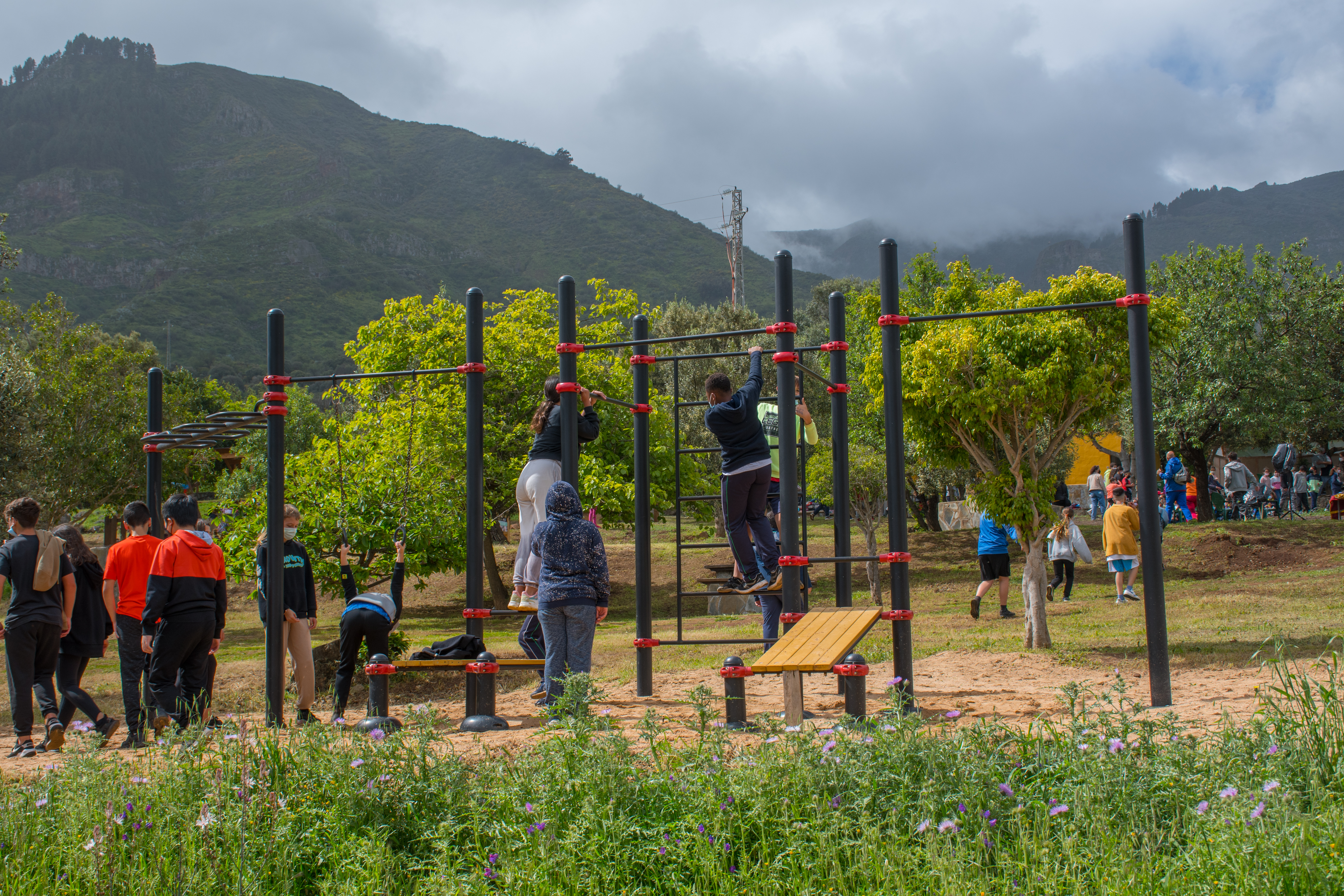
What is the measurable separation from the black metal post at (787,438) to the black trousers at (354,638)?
327 cm

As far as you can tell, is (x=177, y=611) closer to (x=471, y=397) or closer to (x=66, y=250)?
(x=471, y=397)

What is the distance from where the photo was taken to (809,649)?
5.92 meters

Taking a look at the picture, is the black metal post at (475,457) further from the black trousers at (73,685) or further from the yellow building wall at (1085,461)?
the yellow building wall at (1085,461)

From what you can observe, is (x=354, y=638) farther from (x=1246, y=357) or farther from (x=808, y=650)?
(x=1246, y=357)

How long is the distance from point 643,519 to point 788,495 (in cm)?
189

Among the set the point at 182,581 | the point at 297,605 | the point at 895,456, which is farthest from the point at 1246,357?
the point at 182,581

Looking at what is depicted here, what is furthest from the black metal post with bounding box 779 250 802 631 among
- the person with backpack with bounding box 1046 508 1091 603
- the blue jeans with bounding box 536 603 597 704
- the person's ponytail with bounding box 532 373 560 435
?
the person with backpack with bounding box 1046 508 1091 603

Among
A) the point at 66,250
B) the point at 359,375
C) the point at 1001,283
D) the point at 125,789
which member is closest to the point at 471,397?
the point at 359,375

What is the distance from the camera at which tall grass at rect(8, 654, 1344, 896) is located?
3408mm

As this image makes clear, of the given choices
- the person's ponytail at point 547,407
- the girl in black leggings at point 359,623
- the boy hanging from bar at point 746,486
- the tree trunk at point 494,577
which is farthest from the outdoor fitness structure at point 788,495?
the tree trunk at point 494,577

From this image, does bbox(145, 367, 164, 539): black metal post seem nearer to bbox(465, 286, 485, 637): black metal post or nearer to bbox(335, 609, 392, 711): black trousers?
bbox(335, 609, 392, 711): black trousers

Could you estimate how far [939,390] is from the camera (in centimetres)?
1016

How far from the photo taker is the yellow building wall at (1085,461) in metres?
37.4

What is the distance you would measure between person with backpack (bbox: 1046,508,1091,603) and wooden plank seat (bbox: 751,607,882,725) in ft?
30.5
